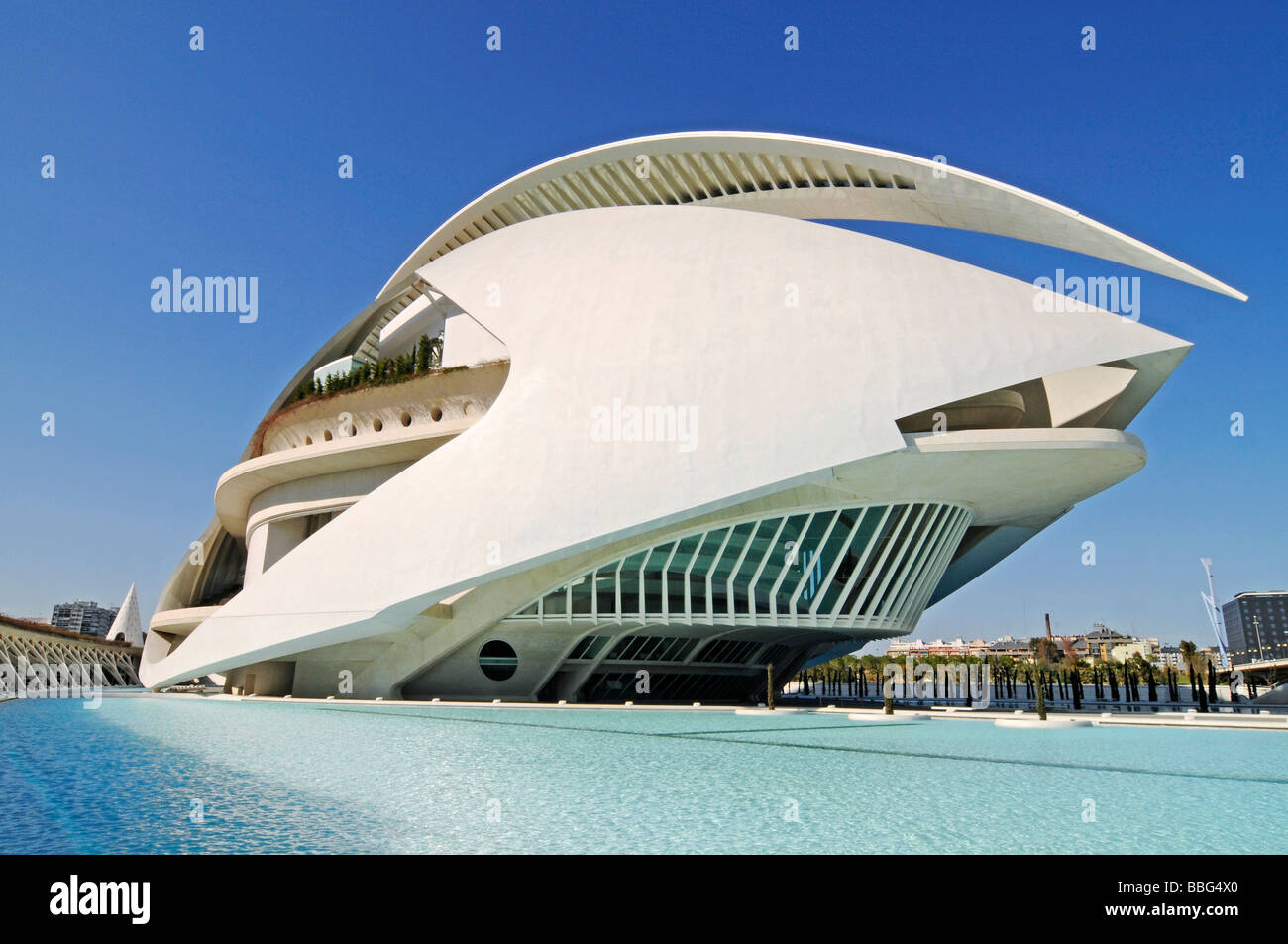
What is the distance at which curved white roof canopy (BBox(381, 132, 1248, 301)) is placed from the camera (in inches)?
639

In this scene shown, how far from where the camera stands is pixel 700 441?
51.2 feet

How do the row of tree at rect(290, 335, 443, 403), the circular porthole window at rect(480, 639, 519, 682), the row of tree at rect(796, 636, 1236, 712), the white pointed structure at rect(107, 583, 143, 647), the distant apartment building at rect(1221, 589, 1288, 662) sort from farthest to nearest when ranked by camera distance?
the distant apartment building at rect(1221, 589, 1288, 662), the white pointed structure at rect(107, 583, 143, 647), the row of tree at rect(796, 636, 1236, 712), the row of tree at rect(290, 335, 443, 403), the circular porthole window at rect(480, 639, 519, 682)

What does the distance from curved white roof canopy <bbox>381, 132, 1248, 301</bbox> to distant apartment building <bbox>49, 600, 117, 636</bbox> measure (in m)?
153

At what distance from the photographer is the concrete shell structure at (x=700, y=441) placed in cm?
1528

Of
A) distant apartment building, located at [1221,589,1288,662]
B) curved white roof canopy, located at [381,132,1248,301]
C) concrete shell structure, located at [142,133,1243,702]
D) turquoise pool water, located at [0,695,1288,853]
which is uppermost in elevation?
curved white roof canopy, located at [381,132,1248,301]

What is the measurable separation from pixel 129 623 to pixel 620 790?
54.9 m

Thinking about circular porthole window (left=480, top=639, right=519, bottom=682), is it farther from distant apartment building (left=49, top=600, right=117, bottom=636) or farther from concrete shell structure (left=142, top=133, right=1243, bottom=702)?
distant apartment building (left=49, top=600, right=117, bottom=636)

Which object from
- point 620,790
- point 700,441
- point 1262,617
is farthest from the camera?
point 1262,617

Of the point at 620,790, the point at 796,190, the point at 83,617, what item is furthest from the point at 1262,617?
the point at 83,617

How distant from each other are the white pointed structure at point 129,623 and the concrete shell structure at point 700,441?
112ft

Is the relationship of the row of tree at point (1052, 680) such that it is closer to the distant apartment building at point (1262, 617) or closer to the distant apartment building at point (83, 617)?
the distant apartment building at point (1262, 617)

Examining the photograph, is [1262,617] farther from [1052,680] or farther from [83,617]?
[83,617]

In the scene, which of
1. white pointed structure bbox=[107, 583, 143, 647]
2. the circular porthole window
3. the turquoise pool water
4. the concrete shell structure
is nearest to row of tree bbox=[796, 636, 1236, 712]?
the concrete shell structure
